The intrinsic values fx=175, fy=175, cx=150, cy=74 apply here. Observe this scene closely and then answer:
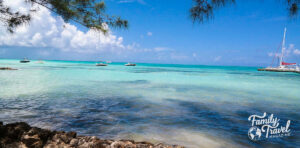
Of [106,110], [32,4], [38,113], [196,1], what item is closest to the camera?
[196,1]

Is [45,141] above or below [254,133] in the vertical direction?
above

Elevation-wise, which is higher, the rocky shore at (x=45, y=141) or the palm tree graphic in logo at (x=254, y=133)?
the rocky shore at (x=45, y=141)

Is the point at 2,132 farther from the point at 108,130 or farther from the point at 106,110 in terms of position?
the point at 106,110

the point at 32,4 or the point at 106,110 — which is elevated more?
the point at 32,4

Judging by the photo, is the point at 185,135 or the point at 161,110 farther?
the point at 161,110

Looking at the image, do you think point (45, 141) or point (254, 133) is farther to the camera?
point (254, 133)

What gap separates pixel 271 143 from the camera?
13.3 ft

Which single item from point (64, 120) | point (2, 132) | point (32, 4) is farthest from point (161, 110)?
point (32, 4)

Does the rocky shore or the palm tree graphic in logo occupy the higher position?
the rocky shore

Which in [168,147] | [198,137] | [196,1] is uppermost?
[196,1]

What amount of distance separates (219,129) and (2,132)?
4955mm

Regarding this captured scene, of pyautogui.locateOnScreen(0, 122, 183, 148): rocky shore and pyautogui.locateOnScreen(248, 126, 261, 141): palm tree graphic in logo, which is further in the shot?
pyautogui.locateOnScreen(248, 126, 261, 141): palm tree graphic in logo

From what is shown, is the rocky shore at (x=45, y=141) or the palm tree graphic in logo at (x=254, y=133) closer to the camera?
the rocky shore at (x=45, y=141)

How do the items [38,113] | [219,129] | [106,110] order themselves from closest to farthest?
1. [219,129]
2. [38,113]
3. [106,110]
